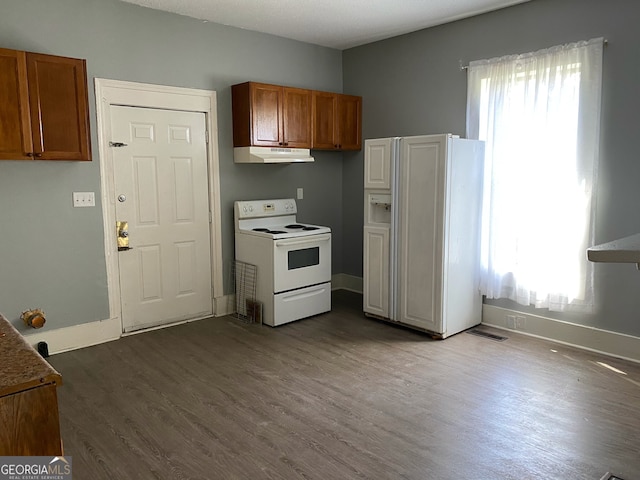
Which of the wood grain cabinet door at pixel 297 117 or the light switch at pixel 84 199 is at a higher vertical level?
the wood grain cabinet door at pixel 297 117

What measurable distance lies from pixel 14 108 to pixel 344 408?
2.94 m

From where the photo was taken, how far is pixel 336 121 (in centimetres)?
538

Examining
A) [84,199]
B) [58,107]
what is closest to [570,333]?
[84,199]

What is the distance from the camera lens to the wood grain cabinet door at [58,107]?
3.40 meters

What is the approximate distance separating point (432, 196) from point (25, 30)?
11.0 ft

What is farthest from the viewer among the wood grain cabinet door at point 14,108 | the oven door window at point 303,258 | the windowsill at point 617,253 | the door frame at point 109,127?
the oven door window at point 303,258

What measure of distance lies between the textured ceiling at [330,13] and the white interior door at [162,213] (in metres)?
0.92

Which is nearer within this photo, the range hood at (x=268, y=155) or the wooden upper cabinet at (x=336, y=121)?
the range hood at (x=268, y=155)

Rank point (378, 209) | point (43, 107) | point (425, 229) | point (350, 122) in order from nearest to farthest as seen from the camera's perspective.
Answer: point (43, 107)
point (425, 229)
point (378, 209)
point (350, 122)

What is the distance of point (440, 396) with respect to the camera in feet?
10.5

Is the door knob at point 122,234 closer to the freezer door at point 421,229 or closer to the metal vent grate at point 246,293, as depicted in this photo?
the metal vent grate at point 246,293

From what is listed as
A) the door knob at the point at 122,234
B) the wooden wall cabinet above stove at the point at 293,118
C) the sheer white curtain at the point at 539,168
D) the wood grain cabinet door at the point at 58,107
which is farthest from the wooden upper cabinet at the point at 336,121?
the wood grain cabinet door at the point at 58,107

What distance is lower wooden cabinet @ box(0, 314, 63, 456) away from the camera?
124 cm

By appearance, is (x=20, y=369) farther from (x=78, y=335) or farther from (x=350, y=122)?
(x=350, y=122)
